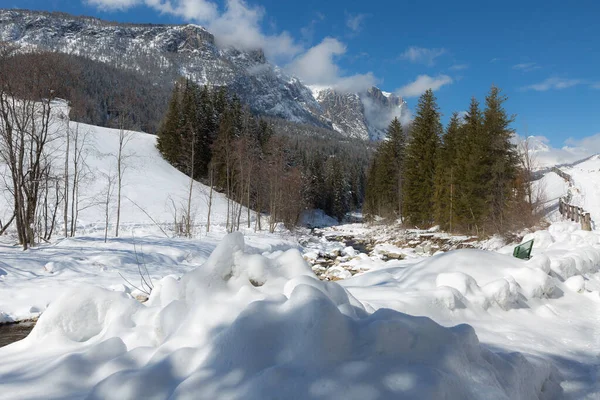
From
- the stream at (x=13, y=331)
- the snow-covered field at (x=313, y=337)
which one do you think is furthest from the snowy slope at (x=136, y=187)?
the snow-covered field at (x=313, y=337)

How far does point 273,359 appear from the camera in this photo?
1.93 m

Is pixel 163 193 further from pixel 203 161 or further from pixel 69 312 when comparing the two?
pixel 69 312

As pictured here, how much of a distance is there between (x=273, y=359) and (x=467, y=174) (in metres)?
20.7

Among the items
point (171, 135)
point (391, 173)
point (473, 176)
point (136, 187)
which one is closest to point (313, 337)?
point (473, 176)

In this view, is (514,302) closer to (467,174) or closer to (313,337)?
(313,337)

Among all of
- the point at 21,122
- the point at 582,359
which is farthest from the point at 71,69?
the point at 582,359

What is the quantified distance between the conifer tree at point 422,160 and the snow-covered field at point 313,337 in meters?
21.0

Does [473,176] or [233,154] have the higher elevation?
[233,154]

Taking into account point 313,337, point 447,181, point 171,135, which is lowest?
point 313,337

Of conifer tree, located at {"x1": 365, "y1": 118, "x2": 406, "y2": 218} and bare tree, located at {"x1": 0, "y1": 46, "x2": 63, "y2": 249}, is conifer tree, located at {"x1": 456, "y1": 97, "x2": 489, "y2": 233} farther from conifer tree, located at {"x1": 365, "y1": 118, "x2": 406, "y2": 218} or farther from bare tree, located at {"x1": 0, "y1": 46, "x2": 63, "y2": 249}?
bare tree, located at {"x1": 0, "y1": 46, "x2": 63, "y2": 249}

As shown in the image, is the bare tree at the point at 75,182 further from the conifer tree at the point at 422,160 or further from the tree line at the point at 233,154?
the conifer tree at the point at 422,160

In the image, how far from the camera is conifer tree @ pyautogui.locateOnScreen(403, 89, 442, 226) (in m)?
26.7

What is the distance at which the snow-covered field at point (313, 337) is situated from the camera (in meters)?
1.82

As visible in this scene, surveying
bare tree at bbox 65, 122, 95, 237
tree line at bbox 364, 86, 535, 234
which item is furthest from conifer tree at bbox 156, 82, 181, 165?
tree line at bbox 364, 86, 535, 234
